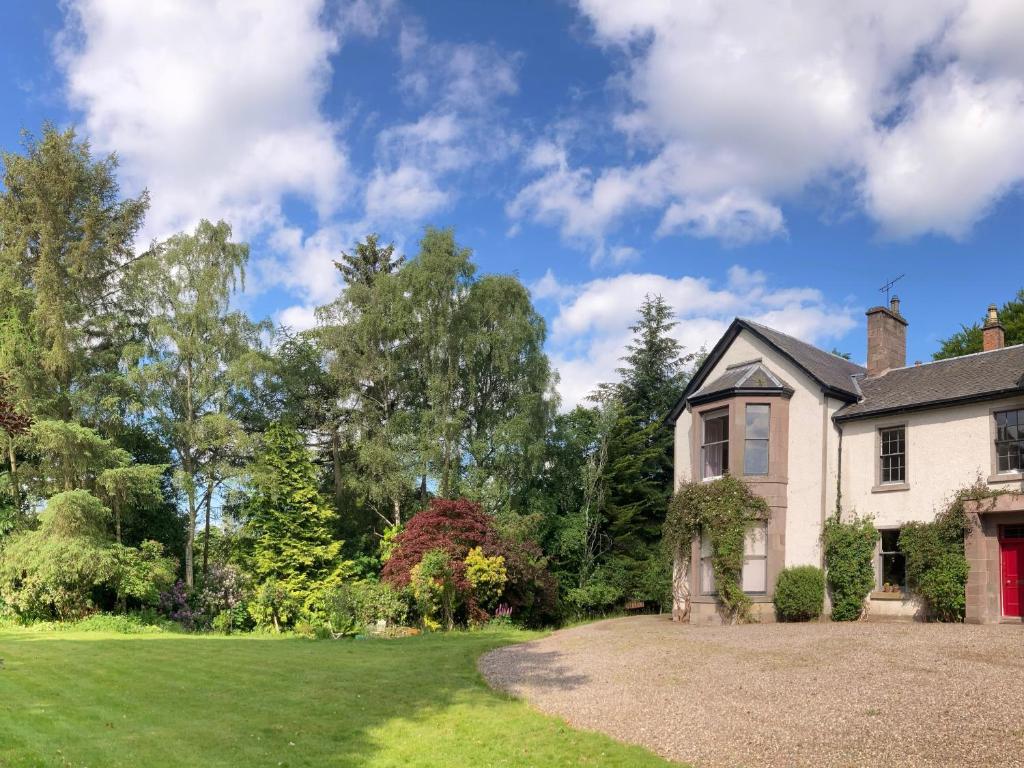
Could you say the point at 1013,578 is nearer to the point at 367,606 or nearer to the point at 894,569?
the point at 894,569

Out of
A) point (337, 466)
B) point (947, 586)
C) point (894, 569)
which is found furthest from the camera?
point (337, 466)

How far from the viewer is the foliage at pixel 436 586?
961 inches

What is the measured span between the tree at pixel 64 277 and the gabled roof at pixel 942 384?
83.9 ft


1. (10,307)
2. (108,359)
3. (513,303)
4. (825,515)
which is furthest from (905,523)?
(10,307)

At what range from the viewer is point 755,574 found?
22.6 m

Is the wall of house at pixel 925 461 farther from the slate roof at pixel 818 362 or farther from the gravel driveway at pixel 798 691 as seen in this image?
the gravel driveway at pixel 798 691

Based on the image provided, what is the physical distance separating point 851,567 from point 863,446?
3.44 meters

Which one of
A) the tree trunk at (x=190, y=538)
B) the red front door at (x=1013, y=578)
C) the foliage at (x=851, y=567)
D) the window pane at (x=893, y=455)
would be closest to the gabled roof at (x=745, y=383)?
the window pane at (x=893, y=455)

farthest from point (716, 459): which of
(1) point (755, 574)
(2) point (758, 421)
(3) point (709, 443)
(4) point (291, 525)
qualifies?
(4) point (291, 525)

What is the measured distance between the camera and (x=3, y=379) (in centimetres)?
970

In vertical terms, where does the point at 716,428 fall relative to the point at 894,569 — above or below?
above

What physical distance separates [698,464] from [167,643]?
15.9 metres

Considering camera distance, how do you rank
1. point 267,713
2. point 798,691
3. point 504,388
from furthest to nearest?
point 504,388, point 267,713, point 798,691

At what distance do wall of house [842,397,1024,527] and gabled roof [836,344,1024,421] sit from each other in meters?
0.32
